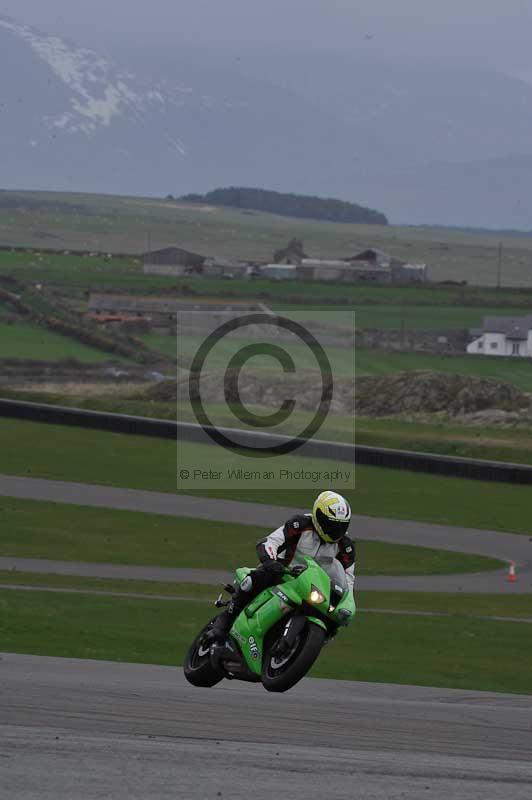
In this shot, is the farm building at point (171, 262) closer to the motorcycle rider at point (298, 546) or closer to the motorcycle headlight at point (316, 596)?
the motorcycle rider at point (298, 546)

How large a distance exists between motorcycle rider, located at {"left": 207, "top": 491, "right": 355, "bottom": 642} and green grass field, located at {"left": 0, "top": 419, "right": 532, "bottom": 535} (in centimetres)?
2453

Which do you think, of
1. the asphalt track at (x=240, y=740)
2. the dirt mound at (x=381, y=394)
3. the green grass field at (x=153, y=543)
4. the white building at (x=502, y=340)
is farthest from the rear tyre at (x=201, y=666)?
the white building at (x=502, y=340)

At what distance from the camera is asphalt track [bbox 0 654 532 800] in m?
10.9

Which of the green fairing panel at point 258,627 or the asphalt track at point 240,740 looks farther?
the green fairing panel at point 258,627

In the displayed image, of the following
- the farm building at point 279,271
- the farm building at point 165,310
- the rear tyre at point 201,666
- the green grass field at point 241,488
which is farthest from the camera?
the farm building at point 279,271

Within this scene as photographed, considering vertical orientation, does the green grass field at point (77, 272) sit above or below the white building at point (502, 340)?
above

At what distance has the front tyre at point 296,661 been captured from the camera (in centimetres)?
1338

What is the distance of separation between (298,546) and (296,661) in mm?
1298

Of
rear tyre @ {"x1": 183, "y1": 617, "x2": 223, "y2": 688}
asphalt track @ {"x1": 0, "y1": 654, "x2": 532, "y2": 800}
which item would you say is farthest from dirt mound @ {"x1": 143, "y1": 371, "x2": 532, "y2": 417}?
rear tyre @ {"x1": 183, "y1": 617, "x2": 223, "y2": 688}

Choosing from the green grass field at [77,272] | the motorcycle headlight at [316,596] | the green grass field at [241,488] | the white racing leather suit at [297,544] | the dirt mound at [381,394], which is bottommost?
the green grass field at [241,488]

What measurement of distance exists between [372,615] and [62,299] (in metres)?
96.5

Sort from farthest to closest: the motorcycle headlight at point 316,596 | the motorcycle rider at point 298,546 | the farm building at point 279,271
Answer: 1. the farm building at point 279,271
2. the motorcycle rider at point 298,546
3. the motorcycle headlight at point 316,596

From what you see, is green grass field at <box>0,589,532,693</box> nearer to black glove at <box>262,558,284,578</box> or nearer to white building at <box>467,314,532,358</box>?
black glove at <box>262,558,284,578</box>

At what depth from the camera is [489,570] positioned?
1283 inches
